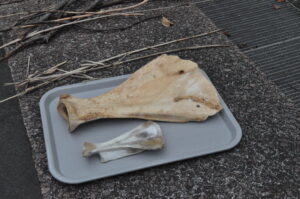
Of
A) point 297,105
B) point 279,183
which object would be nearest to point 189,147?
point 279,183

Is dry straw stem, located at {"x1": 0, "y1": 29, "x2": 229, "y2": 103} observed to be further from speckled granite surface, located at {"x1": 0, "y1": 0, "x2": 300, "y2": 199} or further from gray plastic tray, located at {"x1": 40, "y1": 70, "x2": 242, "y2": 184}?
gray plastic tray, located at {"x1": 40, "y1": 70, "x2": 242, "y2": 184}

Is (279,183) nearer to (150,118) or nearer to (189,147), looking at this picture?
(189,147)

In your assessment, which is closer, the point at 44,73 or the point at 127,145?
the point at 127,145

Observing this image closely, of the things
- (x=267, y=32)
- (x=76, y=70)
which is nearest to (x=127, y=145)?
(x=76, y=70)

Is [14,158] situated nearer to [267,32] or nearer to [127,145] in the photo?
[127,145]

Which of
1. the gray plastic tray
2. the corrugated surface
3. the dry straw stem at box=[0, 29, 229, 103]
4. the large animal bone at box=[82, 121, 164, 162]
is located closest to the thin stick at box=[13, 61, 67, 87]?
the dry straw stem at box=[0, 29, 229, 103]

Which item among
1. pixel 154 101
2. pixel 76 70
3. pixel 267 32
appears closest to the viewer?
pixel 154 101
